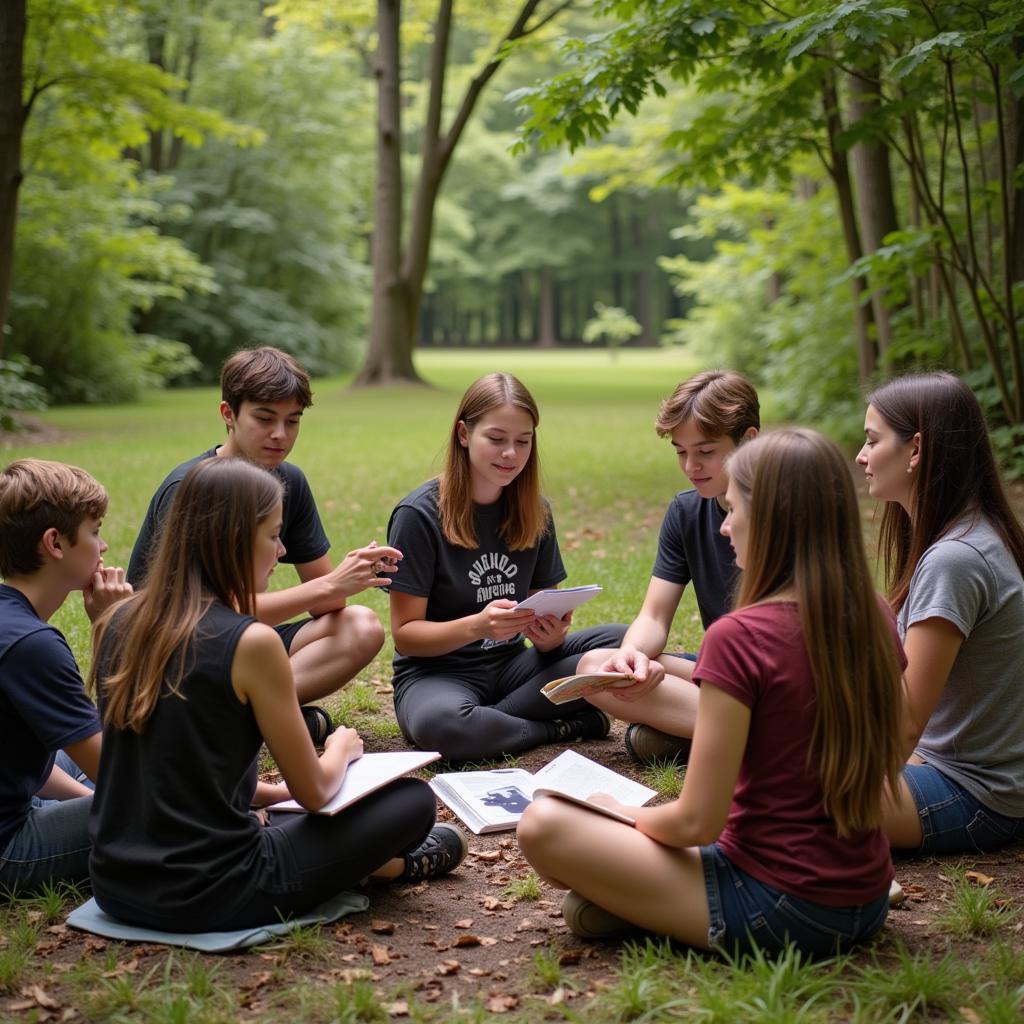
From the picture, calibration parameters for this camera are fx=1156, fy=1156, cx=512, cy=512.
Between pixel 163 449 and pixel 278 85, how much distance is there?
19878mm

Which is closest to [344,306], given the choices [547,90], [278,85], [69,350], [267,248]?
[267,248]

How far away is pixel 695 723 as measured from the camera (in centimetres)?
313

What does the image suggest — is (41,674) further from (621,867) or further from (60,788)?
(621,867)

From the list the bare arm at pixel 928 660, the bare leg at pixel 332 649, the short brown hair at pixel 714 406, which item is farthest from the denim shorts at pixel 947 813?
the bare leg at pixel 332 649

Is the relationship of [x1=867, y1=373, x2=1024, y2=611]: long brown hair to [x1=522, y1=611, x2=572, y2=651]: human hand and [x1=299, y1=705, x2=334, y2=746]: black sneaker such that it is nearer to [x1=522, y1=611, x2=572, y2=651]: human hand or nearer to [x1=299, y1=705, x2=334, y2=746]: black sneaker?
[x1=522, y1=611, x2=572, y2=651]: human hand

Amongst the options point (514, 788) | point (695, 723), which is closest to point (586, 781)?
point (514, 788)

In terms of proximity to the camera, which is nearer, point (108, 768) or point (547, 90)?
point (108, 768)

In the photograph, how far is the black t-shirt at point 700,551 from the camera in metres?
4.39

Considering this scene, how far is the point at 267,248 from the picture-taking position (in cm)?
3206

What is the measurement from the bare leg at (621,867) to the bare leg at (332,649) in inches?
75.7

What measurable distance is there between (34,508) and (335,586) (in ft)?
3.85

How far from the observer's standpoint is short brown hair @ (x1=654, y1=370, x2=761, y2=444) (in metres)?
4.09

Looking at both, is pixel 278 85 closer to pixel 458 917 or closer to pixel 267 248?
pixel 267 248

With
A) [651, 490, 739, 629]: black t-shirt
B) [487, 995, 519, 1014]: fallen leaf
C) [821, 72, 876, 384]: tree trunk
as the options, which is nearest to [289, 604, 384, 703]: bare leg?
[651, 490, 739, 629]: black t-shirt
